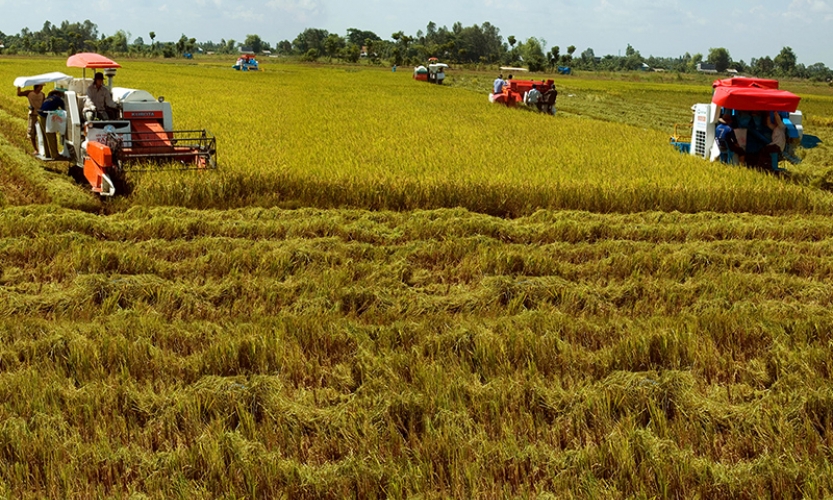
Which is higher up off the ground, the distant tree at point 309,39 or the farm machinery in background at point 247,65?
the distant tree at point 309,39

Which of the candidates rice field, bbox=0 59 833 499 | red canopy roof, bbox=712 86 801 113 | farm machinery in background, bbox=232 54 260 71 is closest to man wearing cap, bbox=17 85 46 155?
rice field, bbox=0 59 833 499

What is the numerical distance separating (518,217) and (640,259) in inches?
88.1

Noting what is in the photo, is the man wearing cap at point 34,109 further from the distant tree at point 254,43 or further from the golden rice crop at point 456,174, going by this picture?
the distant tree at point 254,43

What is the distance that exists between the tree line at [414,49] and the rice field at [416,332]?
224 ft

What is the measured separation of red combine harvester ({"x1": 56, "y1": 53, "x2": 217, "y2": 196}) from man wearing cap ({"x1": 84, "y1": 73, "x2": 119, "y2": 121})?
0.10 m

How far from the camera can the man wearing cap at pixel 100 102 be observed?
10.4 meters

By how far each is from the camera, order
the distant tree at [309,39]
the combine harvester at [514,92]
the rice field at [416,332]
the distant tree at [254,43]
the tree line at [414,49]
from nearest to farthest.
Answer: the rice field at [416,332] < the combine harvester at [514,92] < the tree line at [414,49] < the distant tree at [309,39] < the distant tree at [254,43]

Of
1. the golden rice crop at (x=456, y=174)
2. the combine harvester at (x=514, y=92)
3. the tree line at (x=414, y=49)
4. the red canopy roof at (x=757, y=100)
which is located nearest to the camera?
the golden rice crop at (x=456, y=174)

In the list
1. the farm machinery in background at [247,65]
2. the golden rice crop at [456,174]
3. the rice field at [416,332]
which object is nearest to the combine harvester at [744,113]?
the golden rice crop at [456,174]

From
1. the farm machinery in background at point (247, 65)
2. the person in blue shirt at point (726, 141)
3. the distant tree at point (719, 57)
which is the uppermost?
the distant tree at point (719, 57)

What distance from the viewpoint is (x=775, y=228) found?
8094mm

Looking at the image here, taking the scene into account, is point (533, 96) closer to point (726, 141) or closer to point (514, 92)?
point (514, 92)

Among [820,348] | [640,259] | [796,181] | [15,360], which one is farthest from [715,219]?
[15,360]

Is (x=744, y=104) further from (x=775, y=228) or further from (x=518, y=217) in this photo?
(x=518, y=217)
